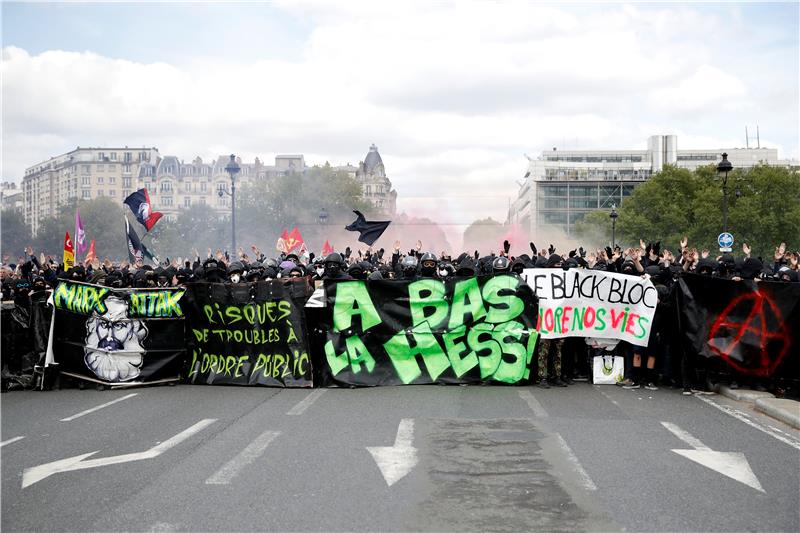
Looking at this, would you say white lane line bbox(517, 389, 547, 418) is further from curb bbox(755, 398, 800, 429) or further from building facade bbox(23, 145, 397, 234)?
building facade bbox(23, 145, 397, 234)

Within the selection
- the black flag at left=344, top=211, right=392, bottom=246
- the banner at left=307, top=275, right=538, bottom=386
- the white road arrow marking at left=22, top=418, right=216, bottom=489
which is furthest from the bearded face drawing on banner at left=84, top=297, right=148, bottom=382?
the black flag at left=344, top=211, right=392, bottom=246

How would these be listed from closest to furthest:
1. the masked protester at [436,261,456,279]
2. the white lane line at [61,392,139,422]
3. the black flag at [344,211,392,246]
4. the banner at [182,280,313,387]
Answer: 1. the white lane line at [61,392,139,422]
2. the banner at [182,280,313,387]
3. the masked protester at [436,261,456,279]
4. the black flag at [344,211,392,246]

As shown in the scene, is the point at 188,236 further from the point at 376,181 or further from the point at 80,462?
the point at 80,462

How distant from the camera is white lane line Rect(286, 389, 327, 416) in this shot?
9914 millimetres

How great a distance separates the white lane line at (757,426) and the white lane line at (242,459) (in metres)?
5.00

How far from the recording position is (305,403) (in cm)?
1061

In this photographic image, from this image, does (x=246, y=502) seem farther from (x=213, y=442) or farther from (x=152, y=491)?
(x=213, y=442)

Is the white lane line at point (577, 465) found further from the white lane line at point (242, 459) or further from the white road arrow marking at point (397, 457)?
the white lane line at point (242, 459)

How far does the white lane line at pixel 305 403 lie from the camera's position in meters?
9.91

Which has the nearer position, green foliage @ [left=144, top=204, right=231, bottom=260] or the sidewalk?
the sidewalk

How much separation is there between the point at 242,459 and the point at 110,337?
6.00 metres

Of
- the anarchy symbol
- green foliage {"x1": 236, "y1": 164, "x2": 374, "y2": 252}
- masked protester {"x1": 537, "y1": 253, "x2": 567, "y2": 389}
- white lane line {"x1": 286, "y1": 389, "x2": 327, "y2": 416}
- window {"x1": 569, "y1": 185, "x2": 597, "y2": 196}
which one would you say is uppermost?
window {"x1": 569, "y1": 185, "x2": 597, "y2": 196}

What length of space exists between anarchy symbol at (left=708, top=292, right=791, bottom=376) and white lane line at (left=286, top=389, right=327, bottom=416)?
17.7 feet

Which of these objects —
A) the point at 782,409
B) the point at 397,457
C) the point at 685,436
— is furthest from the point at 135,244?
the point at 685,436
